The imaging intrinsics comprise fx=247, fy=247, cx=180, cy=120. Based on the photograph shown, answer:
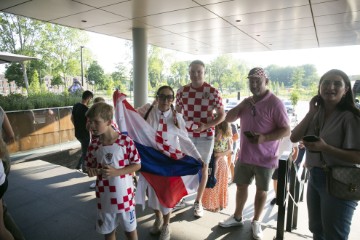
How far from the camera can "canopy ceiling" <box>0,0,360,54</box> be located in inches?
155

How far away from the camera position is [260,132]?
2.52m

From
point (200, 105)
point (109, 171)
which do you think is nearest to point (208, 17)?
point (200, 105)

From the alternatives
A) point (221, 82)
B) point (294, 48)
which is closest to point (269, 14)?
point (294, 48)

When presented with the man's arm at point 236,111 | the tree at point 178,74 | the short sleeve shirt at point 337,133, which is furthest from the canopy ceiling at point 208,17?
the tree at point 178,74

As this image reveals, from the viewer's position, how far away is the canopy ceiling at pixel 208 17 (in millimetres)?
3941

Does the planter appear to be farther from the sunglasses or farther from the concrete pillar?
the sunglasses

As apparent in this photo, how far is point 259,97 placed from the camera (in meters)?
2.58

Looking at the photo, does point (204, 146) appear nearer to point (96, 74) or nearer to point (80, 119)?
point (80, 119)

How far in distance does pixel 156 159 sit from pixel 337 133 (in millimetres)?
1594

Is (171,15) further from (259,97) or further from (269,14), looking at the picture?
(259,97)

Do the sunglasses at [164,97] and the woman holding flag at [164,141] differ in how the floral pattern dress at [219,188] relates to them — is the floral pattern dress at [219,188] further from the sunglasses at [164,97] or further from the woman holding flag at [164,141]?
the sunglasses at [164,97]

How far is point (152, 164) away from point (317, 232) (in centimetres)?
153

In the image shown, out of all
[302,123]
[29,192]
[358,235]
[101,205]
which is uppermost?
[302,123]

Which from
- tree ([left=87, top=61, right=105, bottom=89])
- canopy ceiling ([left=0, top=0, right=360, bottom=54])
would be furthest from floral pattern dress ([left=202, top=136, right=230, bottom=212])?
tree ([left=87, top=61, right=105, bottom=89])
